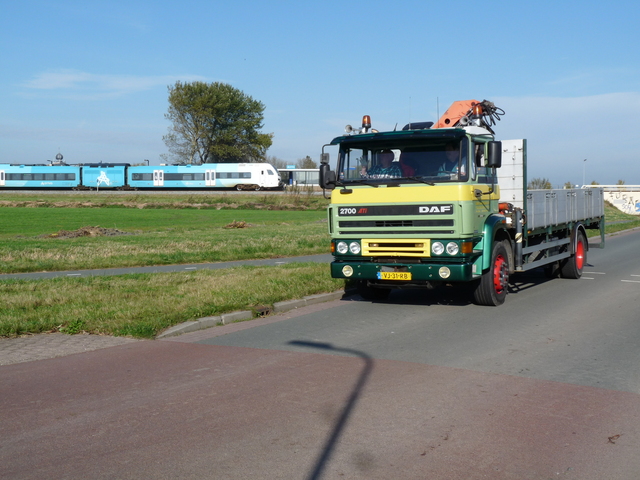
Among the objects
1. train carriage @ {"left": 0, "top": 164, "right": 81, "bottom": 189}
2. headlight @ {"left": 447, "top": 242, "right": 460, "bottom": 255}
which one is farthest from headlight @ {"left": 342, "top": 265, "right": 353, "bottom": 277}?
train carriage @ {"left": 0, "top": 164, "right": 81, "bottom": 189}

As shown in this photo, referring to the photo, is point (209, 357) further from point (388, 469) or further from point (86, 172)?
point (86, 172)

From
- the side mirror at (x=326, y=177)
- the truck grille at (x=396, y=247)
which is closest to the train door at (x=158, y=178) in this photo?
the side mirror at (x=326, y=177)

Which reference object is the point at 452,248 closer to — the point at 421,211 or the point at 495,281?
the point at 421,211

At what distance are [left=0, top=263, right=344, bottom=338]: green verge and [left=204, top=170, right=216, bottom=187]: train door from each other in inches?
2626

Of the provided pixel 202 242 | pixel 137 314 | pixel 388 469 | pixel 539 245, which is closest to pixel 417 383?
pixel 388 469

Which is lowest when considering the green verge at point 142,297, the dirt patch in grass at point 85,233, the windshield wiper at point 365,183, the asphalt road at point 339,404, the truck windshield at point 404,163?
the asphalt road at point 339,404

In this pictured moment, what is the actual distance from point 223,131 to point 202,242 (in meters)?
73.1

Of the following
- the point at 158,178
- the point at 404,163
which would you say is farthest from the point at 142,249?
the point at 158,178

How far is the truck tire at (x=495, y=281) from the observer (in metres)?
11.0

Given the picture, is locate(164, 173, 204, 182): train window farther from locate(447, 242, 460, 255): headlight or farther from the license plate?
locate(447, 242, 460, 255): headlight

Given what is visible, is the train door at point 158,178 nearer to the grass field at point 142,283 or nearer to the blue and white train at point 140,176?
the blue and white train at point 140,176

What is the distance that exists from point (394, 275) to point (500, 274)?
1.92 m

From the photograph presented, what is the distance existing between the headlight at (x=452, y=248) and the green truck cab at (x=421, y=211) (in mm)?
15

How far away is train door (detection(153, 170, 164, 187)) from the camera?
8169 centimetres
